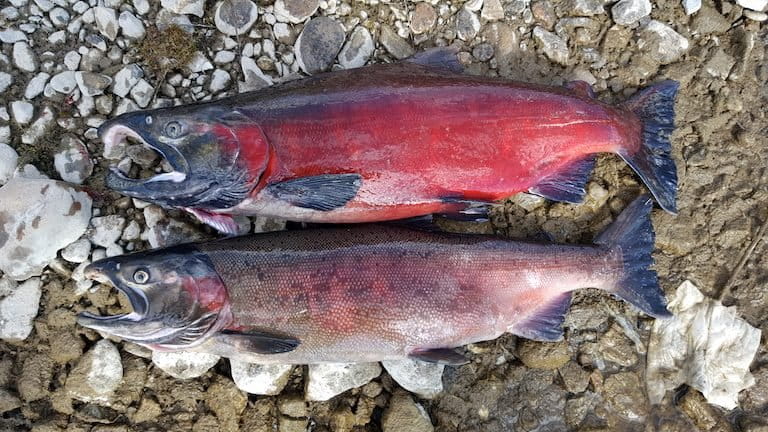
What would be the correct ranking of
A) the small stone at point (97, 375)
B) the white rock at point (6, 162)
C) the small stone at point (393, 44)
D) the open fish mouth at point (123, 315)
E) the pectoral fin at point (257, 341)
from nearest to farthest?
the open fish mouth at point (123, 315), the pectoral fin at point (257, 341), the small stone at point (97, 375), the white rock at point (6, 162), the small stone at point (393, 44)

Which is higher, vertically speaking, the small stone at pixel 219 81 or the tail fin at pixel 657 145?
the small stone at pixel 219 81

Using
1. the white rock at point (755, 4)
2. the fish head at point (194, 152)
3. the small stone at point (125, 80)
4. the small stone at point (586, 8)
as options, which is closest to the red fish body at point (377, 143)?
the fish head at point (194, 152)

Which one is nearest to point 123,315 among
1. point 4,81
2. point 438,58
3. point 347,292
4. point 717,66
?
point 347,292

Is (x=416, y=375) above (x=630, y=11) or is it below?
below

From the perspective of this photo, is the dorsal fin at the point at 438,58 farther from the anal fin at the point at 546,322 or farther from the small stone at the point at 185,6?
the anal fin at the point at 546,322

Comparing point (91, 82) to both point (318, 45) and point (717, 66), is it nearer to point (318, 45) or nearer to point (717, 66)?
point (318, 45)
